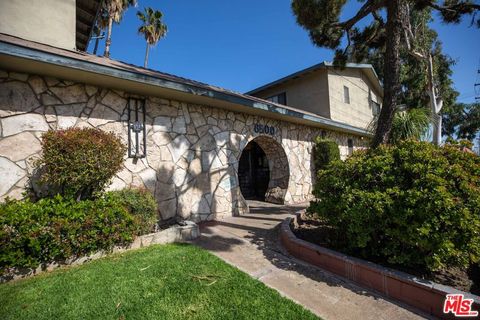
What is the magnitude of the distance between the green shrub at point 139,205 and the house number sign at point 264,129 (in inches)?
176

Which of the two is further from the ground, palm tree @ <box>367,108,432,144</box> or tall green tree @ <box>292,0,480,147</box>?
tall green tree @ <box>292,0,480,147</box>

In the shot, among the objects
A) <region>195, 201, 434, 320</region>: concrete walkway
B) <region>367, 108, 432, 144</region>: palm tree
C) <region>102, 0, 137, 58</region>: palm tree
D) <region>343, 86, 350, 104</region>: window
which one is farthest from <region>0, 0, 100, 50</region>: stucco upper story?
<region>102, 0, 137, 58</region>: palm tree

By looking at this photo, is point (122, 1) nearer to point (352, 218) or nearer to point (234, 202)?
point (234, 202)

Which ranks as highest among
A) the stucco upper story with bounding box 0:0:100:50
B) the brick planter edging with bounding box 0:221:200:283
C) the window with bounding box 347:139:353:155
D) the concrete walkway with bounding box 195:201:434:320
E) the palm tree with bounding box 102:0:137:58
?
the palm tree with bounding box 102:0:137:58

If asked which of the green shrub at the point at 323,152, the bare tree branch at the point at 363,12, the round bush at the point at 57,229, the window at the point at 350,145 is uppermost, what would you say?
the bare tree branch at the point at 363,12

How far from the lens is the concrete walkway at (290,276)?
2.56 metres

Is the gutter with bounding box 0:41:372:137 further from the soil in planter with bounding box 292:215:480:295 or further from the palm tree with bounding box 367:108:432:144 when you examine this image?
A: the palm tree with bounding box 367:108:432:144

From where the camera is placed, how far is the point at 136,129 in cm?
535

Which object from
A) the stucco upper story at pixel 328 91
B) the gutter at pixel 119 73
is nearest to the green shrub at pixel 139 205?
the gutter at pixel 119 73

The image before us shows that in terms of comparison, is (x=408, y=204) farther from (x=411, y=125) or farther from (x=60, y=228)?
(x=411, y=125)

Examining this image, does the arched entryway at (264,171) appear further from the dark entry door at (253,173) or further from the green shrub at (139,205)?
the green shrub at (139,205)

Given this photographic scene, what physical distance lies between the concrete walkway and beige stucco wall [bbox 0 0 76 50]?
586cm

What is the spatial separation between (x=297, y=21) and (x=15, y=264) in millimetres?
7990

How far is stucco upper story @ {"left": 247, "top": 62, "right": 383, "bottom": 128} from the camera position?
12.7m
